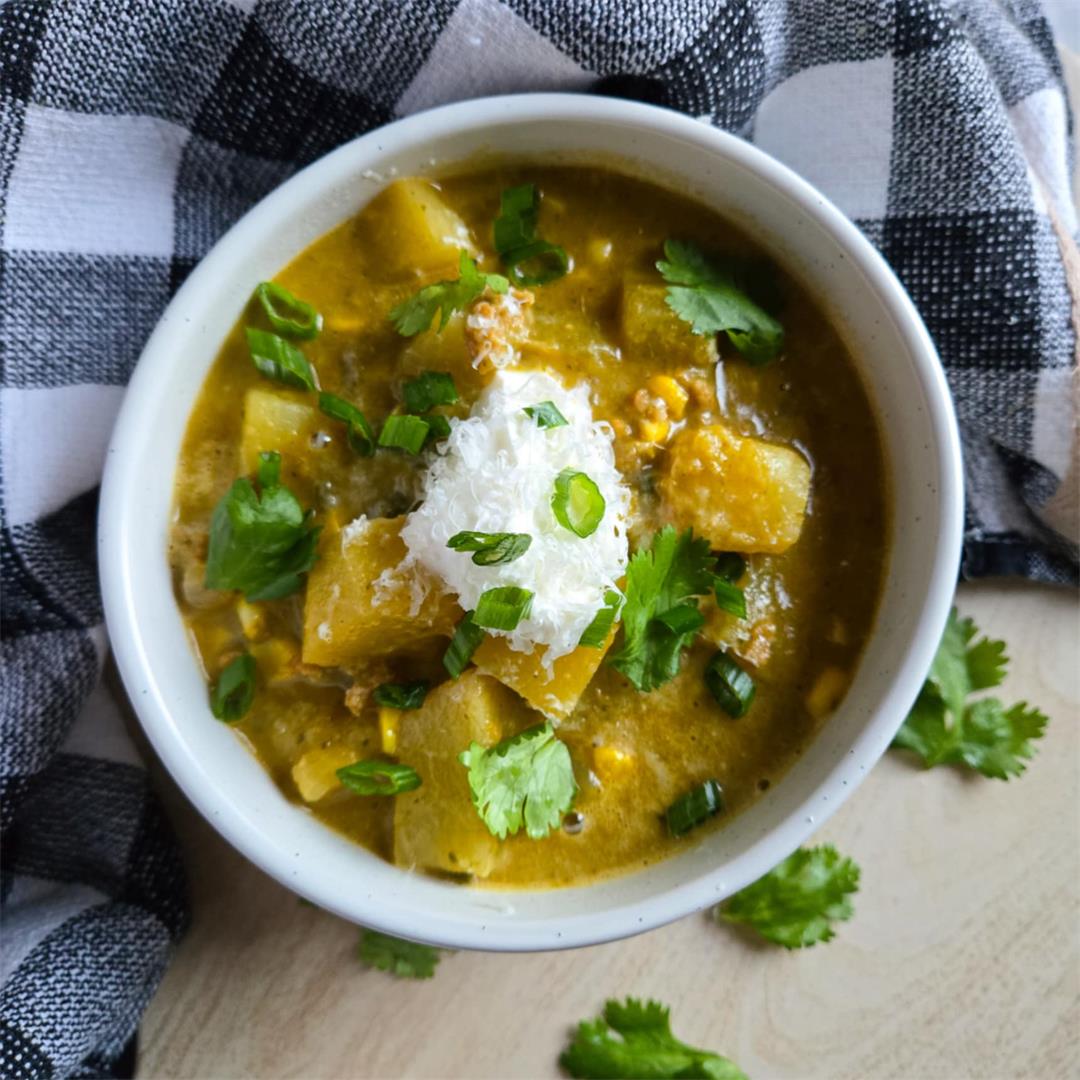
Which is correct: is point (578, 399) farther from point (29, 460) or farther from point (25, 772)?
point (25, 772)

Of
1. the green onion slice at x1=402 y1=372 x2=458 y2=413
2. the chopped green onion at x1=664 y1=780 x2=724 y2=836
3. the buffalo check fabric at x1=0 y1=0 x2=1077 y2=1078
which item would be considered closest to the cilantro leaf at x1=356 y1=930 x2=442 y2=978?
the buffalo check fabric at x1=0 y1=0 x2=1077 y2=1078

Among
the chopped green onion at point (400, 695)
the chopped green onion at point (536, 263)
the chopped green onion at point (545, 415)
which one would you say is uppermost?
the chopped green onion at point (536, 263)

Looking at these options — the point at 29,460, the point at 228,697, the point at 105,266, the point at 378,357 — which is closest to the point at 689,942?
the point at 228,697

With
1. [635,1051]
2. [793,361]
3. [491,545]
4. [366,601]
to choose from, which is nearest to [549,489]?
[491,545]

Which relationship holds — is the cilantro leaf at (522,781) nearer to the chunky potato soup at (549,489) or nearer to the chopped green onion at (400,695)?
the chunky potato soup at (549,489)

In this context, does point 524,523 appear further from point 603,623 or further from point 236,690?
point 236,690

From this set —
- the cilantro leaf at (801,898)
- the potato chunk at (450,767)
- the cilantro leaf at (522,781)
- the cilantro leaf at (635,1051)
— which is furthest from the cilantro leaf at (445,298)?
the cilantro leaf at (635,1051)
